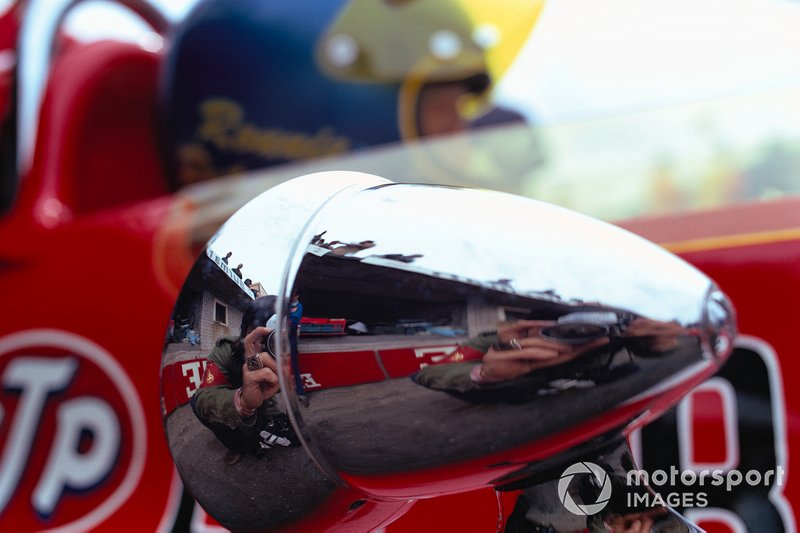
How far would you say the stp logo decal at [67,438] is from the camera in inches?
38.2

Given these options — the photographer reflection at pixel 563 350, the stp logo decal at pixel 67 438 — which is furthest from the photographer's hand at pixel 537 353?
the stp logo decal at pixel 67 438

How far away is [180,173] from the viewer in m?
1.55

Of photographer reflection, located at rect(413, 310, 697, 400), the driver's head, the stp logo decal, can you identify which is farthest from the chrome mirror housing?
the driver's head

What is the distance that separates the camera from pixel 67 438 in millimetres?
984

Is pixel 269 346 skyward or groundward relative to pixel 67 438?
skyward

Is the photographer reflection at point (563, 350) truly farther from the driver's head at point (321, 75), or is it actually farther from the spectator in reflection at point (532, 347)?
the driver's head at point (321, 75)

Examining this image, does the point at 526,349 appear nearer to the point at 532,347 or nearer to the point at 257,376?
the point at 532,347

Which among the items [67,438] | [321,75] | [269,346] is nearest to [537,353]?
[269,346]

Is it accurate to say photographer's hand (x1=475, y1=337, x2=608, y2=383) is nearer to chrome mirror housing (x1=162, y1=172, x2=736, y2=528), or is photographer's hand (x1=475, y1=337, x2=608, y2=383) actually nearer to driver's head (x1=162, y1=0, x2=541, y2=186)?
chrome mirror housing (x1=162, y1=172, x2=736, y2=528)

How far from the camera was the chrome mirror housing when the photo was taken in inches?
12.6

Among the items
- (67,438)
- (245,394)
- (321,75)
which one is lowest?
(67,438)

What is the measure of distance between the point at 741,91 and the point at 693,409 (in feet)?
1.44

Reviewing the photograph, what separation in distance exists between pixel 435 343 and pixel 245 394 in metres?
0.09

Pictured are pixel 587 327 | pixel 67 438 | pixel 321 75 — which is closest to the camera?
pixel 587 327
